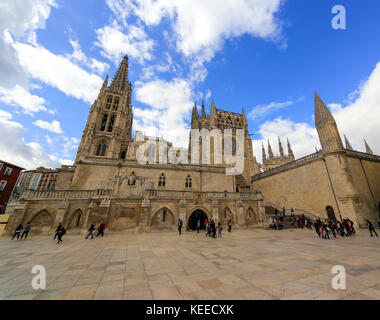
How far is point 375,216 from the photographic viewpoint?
654 inches

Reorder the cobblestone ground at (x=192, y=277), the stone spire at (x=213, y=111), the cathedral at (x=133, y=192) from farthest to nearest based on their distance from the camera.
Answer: the stone spire at (x=213, y=111) → the cathedral at (x=133, y=192) → the cobblestone ground at (x=192, y=277)

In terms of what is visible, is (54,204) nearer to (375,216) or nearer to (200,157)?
(200,157)

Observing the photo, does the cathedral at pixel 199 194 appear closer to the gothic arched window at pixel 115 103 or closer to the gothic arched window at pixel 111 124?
the gothic arched window at pixel 111 124

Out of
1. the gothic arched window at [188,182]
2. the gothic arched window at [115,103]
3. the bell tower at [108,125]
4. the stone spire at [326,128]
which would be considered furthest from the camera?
the gothic arched window at [115,103]

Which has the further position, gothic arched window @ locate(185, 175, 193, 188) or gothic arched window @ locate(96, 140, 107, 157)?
gothic arched window @ locate(96, 140, 107, 157)

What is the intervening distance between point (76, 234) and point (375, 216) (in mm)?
31248

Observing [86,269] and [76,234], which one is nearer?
[86,269]

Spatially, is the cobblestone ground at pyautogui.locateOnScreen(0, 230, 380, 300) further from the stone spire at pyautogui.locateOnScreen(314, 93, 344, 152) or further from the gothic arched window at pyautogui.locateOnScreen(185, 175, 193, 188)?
the gothic arched window at pyautogui.locateOnScreen(185, 175, 193, 188)

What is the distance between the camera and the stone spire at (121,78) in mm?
44469

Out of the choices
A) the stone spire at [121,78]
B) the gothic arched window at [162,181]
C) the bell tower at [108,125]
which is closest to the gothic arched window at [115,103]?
the bell tower at [108,125]

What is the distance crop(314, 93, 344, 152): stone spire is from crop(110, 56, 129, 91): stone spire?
43.8 metres

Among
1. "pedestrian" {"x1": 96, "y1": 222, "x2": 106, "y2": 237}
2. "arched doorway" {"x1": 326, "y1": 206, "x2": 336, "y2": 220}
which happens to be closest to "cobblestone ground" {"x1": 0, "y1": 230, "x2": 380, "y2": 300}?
"pedestrian" {"x1": 96, "y1": 222, "x2": 106, "y2": 237}

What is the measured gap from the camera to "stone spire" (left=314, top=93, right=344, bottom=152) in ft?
57.7
